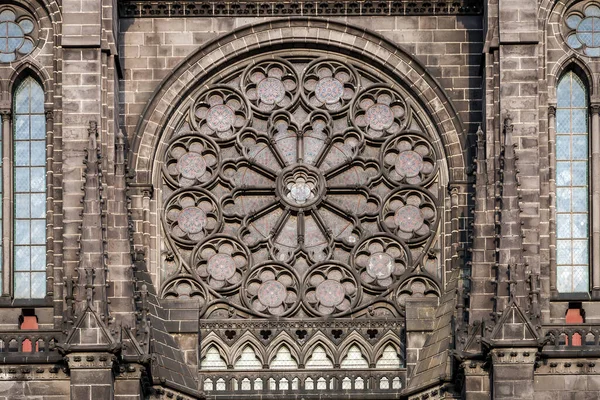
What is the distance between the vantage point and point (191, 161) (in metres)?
58.2

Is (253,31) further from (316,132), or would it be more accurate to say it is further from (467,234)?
(467,234)

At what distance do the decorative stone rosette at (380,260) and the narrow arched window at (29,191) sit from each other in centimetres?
618

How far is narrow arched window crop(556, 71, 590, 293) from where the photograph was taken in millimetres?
56719

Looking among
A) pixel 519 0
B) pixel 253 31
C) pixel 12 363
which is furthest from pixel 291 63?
pixel 12 363

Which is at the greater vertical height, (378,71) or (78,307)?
(378,71)

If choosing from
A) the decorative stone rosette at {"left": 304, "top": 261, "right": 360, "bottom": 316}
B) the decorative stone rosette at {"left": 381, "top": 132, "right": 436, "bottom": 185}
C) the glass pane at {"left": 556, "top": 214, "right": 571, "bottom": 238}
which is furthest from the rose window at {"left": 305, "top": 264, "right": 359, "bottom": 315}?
the glass pane at {"left": 556, "top": 214, "right": 571, "bottom": 238}

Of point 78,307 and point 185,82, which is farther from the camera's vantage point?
point 185,82

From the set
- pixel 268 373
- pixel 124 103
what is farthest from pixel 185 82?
pixel 268 373

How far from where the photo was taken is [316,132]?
58.4 metres

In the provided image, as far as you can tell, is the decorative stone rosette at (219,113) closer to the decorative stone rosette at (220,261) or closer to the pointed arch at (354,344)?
the decorative stone rosette at (220,261)

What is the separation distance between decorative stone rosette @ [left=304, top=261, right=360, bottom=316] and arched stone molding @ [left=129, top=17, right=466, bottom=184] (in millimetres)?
2873

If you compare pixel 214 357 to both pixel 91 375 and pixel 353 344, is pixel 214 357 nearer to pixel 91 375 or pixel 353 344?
pixel 353 344

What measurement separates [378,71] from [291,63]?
5.75ft

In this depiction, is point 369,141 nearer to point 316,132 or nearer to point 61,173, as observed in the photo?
point 316,132
